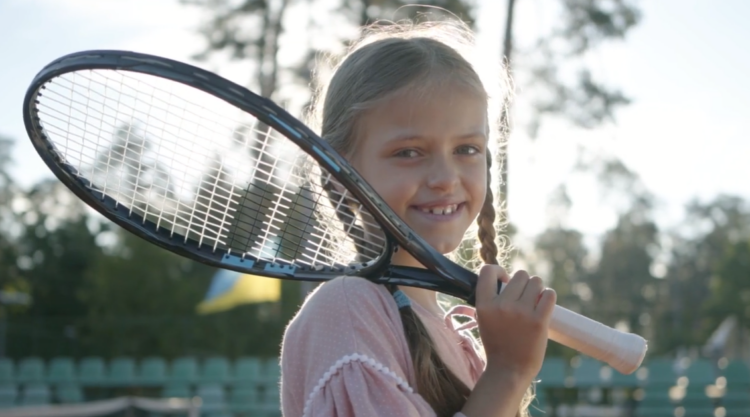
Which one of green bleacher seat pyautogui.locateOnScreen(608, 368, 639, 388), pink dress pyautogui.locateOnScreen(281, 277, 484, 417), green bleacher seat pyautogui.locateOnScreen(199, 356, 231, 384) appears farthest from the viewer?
green bleacher seat pyautogui.locateOnScreen(199, 356, 231, 384)

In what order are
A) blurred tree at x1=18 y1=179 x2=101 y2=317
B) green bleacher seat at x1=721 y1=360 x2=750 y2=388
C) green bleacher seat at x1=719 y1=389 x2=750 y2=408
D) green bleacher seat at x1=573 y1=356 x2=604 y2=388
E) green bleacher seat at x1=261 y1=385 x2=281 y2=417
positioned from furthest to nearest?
blurred tree at x1=18 y1=179 x2=101 y2=317, green bleacher seat at x1=261 y1=385 x2=281 y2=417, green bleacher seat at x1=573 y1=356 x2=604 y2=388, green bleacher seat at x1=721 y1=360 x2=750 y2=388, green bleacher seat at x1=719 y1=389 x2=750 y2=408

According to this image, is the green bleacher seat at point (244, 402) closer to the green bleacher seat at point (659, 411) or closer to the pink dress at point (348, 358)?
the green bleacher seat at point (659, 411)

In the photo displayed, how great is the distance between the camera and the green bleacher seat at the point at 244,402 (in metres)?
10.9

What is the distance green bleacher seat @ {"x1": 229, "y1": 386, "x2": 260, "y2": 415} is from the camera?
10.9m

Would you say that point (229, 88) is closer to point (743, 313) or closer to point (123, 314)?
point (123, 314)

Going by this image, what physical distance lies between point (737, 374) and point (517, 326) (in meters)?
8.44

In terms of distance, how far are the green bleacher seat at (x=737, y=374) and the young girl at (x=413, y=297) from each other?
803 centimetres

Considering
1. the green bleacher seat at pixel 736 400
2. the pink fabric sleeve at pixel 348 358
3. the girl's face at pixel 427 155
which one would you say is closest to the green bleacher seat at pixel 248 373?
the green bleacher seat at pixel 736 400

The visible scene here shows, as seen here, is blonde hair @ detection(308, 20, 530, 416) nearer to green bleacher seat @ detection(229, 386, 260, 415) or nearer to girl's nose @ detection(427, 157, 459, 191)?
girl's nose @ detection(427, 157, 459, 191)

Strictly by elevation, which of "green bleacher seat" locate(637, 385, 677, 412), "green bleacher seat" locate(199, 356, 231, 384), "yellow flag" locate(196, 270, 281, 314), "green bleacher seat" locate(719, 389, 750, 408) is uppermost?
"green bleacher seat" locate(719, 389, 750, 408)

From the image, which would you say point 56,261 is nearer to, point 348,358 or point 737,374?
point 737,374

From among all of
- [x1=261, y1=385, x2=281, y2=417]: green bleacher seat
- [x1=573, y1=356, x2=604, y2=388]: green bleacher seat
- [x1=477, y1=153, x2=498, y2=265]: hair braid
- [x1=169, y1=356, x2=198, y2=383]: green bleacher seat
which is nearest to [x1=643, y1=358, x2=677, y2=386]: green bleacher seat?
[x1=573, y1=356, x2=604, y2=388]: green bleacher seat

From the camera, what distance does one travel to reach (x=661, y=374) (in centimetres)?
967

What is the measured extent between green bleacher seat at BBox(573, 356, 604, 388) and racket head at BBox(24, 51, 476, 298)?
9034 mm
